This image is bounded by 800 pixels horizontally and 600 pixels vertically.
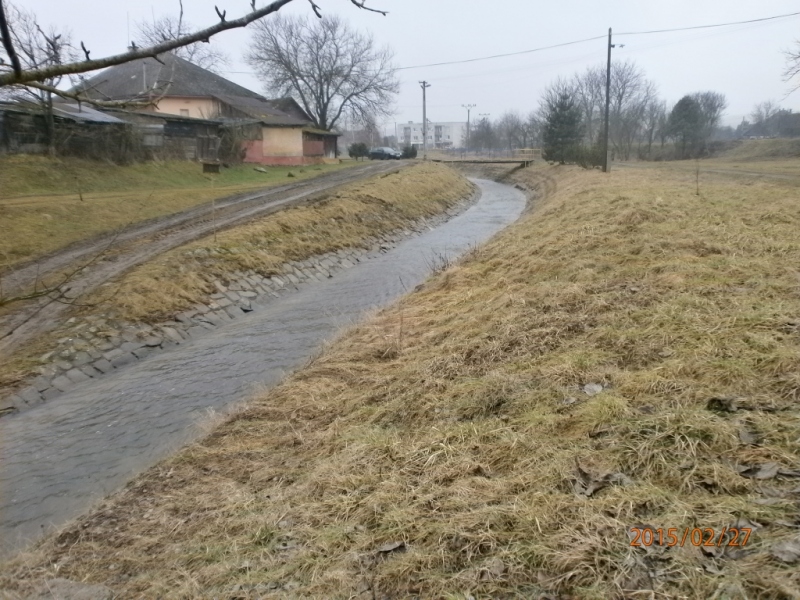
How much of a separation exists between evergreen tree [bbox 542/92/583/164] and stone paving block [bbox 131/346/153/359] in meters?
36.1

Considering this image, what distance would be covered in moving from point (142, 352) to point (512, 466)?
26.2 feet

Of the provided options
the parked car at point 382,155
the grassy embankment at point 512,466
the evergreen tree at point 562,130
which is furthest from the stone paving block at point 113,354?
the parked car at point 382,155

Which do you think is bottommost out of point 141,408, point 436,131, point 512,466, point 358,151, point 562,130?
point 141,408

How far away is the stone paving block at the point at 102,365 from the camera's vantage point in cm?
952

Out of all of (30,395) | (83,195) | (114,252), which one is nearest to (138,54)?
(30,395)

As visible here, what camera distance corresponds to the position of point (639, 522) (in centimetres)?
330

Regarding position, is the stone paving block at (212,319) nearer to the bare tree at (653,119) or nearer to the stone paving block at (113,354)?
the stone paving block at (113,354)

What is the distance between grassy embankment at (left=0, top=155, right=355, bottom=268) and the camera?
13.8 meters

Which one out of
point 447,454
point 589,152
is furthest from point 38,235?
point 589,152

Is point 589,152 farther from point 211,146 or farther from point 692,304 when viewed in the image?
point 692,304

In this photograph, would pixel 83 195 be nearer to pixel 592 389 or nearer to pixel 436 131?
pixel 592 389

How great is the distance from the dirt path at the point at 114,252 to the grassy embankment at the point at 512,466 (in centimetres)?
264

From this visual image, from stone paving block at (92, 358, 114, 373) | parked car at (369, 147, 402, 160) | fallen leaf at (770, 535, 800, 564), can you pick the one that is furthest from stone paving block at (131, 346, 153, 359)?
parked car at (369, 147, 402, 160)
